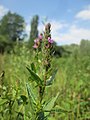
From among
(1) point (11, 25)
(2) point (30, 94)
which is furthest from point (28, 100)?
(1) point (11, 25)

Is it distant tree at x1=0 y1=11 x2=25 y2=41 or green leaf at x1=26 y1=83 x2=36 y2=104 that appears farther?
distant tree at x1=0 y1=11 x2=25 y2=41

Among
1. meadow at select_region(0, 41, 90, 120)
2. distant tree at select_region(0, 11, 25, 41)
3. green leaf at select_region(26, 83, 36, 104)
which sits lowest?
meadow at select_region(0, 41, 90, 120)

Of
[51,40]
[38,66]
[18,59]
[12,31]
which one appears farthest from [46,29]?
[12,31]

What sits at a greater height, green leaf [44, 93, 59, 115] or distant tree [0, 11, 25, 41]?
distant tree [0, 11, 25, 41]

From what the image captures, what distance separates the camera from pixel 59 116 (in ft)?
11.3

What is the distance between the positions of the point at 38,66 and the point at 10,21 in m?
71.3

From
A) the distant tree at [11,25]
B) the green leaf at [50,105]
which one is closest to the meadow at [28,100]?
the green leaf at [50,105]

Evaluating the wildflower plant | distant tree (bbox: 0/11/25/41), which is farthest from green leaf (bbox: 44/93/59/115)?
distant tree (bbox: 0/11/25/41)

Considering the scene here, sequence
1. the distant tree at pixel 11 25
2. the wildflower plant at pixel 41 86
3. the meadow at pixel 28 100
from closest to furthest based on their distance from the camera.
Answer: the wildflower plant at pixel 41 86
the meadow at pixel 28 100
the distant tree at pixel 11 25

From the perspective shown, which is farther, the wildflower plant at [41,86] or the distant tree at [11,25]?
the distant tree at [11,25]

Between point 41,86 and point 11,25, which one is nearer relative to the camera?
point 41,86

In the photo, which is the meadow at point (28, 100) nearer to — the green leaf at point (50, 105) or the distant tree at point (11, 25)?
the green leaf at point (50, 105)

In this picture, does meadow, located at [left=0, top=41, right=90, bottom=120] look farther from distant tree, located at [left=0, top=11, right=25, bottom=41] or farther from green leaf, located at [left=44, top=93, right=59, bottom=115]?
distant tree, located at [left=0, top=11, right=25, bottom=41]

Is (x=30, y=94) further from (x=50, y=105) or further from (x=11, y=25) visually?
(x=11, y=25)
